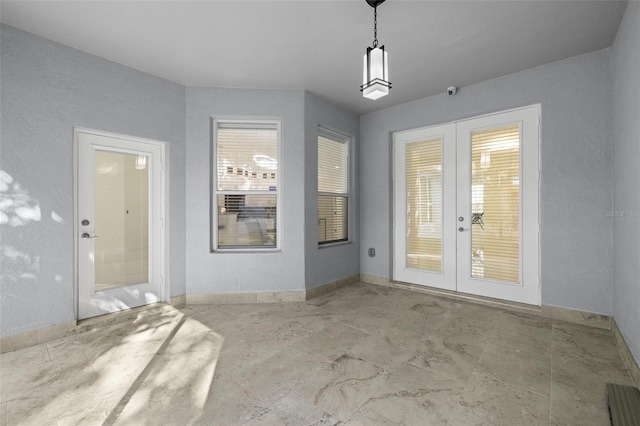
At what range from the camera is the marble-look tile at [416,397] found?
1782mm

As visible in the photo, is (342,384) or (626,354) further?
(626,354)

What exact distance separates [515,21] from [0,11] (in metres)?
4.34

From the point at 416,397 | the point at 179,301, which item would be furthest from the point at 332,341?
the point at 179,301

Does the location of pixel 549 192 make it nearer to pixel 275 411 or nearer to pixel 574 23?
pixel 574 23

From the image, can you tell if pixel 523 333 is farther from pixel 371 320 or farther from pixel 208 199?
pixel 208 199

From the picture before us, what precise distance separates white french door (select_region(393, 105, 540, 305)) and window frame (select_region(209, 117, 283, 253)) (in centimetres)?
190

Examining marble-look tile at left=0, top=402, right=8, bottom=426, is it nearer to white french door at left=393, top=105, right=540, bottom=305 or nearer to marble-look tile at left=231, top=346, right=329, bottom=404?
marble-look tile at left=231, top=346, right=329, bottom=404

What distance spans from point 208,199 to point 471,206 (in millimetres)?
3518

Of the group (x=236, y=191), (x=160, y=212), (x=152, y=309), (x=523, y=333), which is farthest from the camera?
(x=236, y=191)

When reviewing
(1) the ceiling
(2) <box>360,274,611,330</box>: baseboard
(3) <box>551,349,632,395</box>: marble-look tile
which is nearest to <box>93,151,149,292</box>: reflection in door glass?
(1) the ceiling

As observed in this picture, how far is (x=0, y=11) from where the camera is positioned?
242 cm

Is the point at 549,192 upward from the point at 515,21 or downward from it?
downward

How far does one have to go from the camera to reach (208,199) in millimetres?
3895

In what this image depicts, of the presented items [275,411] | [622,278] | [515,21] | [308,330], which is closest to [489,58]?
[515,21]
